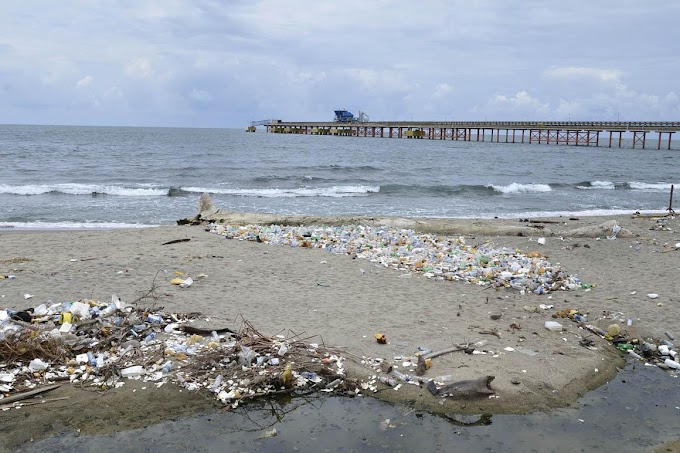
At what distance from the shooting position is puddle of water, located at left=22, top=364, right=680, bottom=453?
4.23 metres

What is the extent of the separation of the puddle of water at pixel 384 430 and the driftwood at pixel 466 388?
0.28 meters

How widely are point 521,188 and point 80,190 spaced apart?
834 inches

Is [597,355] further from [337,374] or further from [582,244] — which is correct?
[582,244]

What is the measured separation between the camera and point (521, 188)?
1136 inches

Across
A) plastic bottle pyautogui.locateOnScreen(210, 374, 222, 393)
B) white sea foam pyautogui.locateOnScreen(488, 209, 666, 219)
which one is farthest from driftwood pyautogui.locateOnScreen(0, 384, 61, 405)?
white sea foam pyautogui.locateOnScreen(488, 209, 666, 219)

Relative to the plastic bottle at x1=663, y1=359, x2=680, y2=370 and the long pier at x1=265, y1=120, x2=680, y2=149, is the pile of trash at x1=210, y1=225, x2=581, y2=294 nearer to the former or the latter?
the plastic bottle at x1=663, y1=359, x2=680, y2=370

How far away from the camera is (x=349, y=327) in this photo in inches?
250

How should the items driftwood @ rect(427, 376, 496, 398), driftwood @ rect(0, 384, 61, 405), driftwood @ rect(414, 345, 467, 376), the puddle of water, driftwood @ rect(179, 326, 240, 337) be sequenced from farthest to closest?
driftwood @ rect(179, 326, 240, 337)
driftwood @ rect(414, 345, 467, 376)
driftwood @ rect(427, 376, 496, 398)
driftwood @ rect(0, 384, 61, 405)
the puddle of water

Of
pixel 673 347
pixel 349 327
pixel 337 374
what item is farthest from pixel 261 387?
pixel 673 347

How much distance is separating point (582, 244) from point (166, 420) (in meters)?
9.31

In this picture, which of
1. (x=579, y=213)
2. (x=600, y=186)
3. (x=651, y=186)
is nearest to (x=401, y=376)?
(x=579, y=213)

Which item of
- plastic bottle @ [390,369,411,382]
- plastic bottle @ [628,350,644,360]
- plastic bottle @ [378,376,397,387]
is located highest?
plastic bottle @ [390,369,411,382]

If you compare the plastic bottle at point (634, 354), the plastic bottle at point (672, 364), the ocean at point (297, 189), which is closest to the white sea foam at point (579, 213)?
the ocean at point (297, 189)

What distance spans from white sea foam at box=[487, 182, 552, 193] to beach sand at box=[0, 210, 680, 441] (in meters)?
16.8
